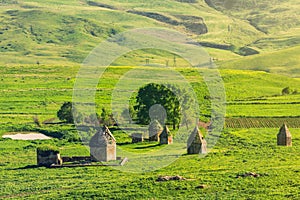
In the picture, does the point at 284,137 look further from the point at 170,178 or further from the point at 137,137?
the point at 170,178

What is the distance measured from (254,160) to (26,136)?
36.2 metres

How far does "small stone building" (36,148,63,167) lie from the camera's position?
71.8 m

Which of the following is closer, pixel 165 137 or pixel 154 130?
pixel 165 137

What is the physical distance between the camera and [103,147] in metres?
71.3

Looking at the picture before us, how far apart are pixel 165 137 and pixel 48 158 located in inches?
638

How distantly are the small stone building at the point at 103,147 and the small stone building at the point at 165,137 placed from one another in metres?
10.8

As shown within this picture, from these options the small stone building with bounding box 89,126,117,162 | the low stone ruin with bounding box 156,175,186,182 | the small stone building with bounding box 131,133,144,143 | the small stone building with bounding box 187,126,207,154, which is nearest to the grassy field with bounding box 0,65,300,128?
the small stone building with bounding box 131,133,144,143

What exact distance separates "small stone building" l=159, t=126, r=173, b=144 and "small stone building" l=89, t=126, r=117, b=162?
1076 centimetres

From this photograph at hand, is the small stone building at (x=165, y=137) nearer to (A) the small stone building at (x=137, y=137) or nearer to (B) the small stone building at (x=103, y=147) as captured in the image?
(A) the small stone building at (x=137, y=137)

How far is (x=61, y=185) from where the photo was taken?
60969mm

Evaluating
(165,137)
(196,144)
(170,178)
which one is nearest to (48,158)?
(196,144)

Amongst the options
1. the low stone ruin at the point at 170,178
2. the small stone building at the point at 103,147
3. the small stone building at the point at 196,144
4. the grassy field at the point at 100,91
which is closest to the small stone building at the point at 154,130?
the small stone building at the point at 196,144

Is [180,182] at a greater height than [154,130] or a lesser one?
lesser

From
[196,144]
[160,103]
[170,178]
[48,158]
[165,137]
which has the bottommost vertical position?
[170,178]
